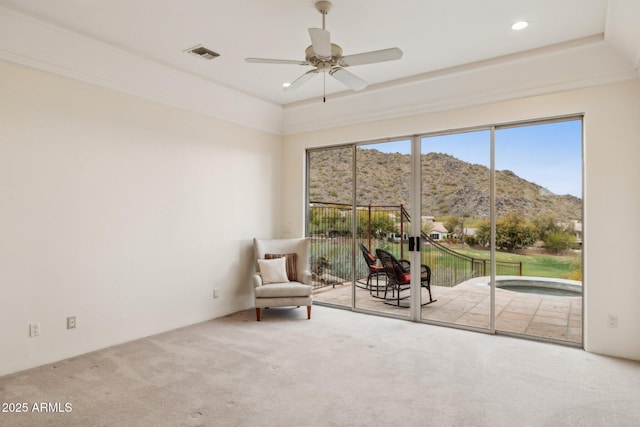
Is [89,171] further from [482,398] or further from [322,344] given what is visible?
[482,398]

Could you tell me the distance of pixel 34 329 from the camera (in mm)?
3307

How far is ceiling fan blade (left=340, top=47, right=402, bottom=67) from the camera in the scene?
2.80 meters

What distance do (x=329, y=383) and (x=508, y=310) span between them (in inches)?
99.1

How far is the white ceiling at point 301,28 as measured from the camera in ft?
9.99

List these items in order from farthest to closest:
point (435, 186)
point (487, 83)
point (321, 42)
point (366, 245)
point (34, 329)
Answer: point (366, 245) → point (435, 186) → point (487, 83) → point (34, 329) → point (321, 42)

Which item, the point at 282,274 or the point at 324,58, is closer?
the point at 324,58

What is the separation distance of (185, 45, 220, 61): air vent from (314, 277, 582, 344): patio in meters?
3.82

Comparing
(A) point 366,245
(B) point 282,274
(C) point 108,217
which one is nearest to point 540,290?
(A) point 366,245

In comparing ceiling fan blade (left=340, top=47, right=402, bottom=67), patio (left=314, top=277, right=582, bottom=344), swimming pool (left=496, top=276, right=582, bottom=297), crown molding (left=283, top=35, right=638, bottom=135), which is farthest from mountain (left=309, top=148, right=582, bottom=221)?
ceiling fan blade (left=340, top=47, right=402, bottom=67)

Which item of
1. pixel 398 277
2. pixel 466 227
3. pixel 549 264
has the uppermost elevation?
pixel 466 227

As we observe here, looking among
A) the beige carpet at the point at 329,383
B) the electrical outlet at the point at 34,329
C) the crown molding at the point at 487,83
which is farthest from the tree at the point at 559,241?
the electrical outlet at the point at 34,329

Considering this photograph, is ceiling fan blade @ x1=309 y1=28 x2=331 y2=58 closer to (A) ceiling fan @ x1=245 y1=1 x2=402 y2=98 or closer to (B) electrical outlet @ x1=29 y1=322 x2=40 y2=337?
(A) ceiling fan @ x1=245 y1=1 x2=402 y2=98

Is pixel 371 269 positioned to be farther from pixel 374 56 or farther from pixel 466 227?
pixel 374 56

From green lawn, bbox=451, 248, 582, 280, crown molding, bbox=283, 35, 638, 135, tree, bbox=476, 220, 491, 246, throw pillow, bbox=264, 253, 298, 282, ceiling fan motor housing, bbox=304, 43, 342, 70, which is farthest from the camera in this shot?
throw pillow, bbox=264, 253, 298, 282
